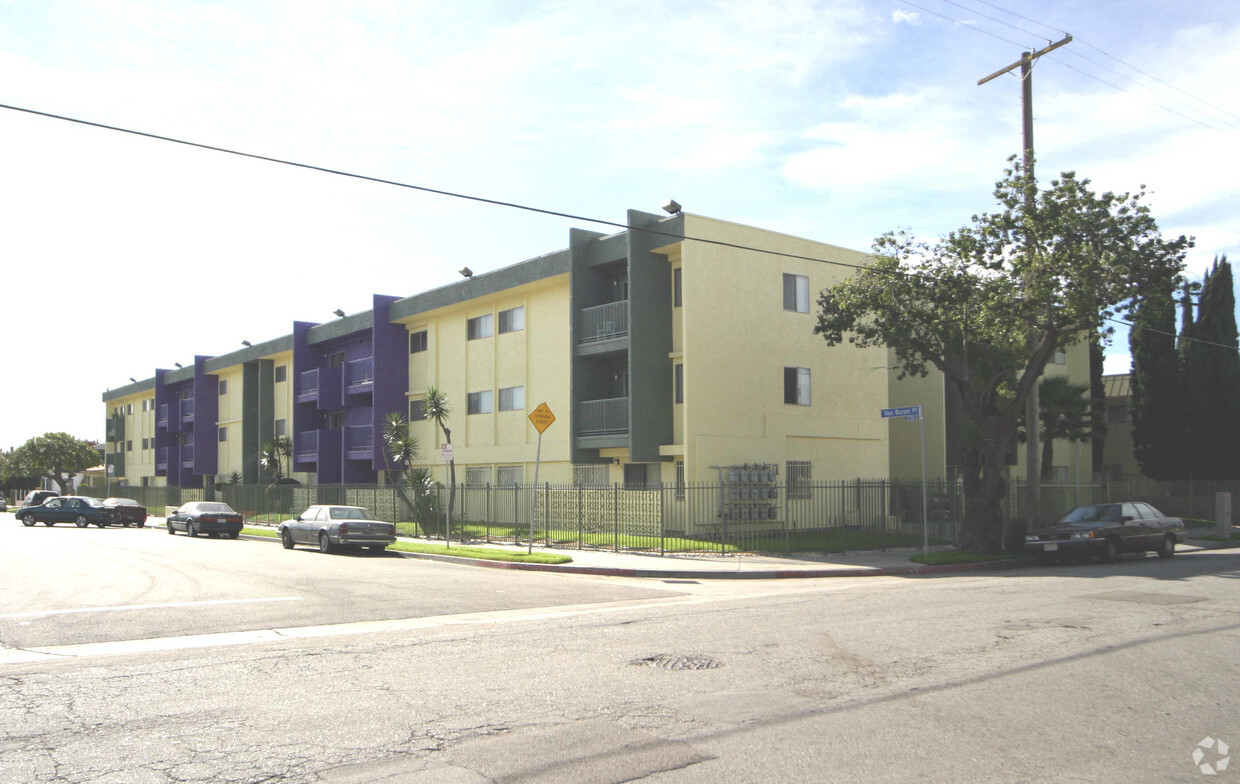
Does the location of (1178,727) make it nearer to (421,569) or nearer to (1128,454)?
(421,569)

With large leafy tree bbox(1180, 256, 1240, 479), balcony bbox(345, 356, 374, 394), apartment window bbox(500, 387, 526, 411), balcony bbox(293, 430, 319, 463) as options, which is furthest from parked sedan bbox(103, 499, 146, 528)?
large leafy tree bbox(1180, 256, 1240, 479)

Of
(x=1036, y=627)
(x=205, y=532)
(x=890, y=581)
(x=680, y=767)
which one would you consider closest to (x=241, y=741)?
(x=680, y=767)

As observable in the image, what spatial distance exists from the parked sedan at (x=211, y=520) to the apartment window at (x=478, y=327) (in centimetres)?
1122

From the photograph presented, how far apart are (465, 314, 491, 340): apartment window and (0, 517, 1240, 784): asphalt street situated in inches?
826

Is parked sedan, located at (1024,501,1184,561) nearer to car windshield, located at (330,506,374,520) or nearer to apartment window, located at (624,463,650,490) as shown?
apartment window, located at (624,463,650,490)

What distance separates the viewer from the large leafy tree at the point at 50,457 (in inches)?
3263

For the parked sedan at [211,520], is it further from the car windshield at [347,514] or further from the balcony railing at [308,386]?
the car windshield at [347,514]

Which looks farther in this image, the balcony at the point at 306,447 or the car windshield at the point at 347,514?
the balcony at the point at 306,447

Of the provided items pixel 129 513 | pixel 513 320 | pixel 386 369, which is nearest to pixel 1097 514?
pixel 513 320

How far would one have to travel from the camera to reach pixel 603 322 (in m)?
29.2

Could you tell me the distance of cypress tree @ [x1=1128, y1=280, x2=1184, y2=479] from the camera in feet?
128

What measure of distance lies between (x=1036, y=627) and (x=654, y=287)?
18.6m
